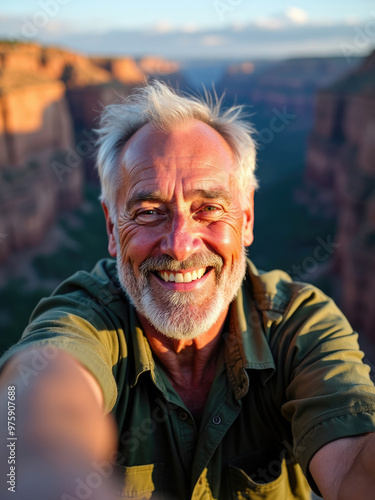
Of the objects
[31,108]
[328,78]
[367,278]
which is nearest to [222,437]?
[367,278]

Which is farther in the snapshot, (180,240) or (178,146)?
(178,146)

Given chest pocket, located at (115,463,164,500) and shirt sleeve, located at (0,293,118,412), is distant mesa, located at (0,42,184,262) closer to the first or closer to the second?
shirt sleeve, located at (0,293,118,412)

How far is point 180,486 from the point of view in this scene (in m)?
2.04

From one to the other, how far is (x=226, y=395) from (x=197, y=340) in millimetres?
325

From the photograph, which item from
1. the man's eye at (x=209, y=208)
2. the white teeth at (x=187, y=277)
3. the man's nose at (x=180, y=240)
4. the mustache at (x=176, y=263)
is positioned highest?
the man's eye at (x=209, y=208)

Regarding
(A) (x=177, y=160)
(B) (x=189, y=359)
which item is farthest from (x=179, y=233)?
(B) (x=189, y=359)

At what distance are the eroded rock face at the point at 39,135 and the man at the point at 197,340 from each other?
11.9 m

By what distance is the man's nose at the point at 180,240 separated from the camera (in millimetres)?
2021

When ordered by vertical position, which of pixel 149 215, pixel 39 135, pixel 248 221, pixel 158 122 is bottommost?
pixel 39 135

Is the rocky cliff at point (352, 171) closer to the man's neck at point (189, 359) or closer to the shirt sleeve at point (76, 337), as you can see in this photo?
the man's neck at point (189, 359)

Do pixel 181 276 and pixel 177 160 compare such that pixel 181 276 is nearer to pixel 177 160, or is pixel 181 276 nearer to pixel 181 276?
pixel 181 276

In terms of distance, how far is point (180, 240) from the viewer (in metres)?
2.04

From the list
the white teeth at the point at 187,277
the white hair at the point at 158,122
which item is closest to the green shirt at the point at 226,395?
the white teeth at the point at 187,277

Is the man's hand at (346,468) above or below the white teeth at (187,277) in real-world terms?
below
